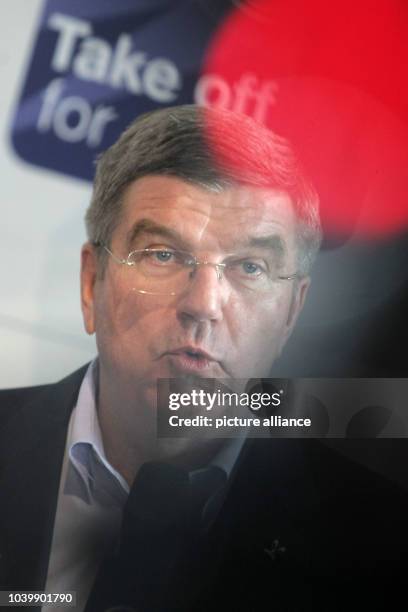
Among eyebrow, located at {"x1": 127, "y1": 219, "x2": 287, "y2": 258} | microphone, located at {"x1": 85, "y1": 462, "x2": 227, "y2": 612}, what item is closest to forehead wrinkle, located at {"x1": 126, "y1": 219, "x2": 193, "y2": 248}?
eyebrow, located at {"x1": 127, "y1": 219, "x2": 287, "y2": 258}

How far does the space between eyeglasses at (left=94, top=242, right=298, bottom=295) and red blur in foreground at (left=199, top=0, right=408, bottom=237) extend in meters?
0.16

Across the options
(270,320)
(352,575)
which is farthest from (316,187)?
(352,575)

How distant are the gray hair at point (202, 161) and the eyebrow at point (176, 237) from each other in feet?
0.13

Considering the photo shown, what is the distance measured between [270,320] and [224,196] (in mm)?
221

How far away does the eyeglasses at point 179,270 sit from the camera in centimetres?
138

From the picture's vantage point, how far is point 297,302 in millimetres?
1438

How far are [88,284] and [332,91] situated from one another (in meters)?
0.54

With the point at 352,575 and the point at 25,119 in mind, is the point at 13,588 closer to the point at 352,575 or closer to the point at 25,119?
the point at 352,575

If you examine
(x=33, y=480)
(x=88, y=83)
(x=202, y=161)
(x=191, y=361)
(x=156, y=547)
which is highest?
(x=88, y=83)

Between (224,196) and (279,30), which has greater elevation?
(279,30)

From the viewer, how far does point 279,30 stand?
1475 mm

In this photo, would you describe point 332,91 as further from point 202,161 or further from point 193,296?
point 193,296

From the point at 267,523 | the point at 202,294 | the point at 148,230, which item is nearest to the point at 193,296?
the point at 202,294

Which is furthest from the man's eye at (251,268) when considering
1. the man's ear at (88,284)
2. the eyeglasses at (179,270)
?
the man's ear at (88,284)
